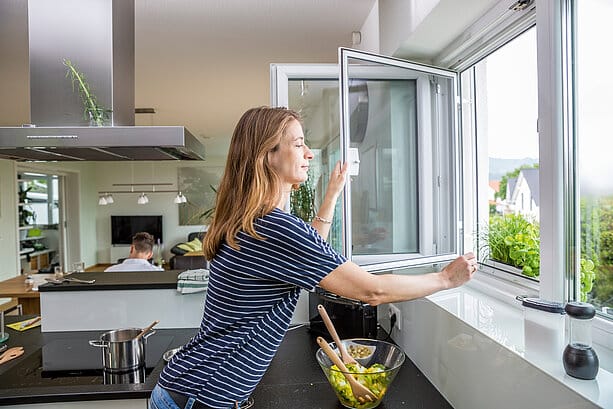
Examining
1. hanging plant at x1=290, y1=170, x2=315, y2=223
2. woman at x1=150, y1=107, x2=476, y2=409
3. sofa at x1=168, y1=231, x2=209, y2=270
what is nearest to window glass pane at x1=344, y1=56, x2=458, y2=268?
hanging plant at x1=290, y1=170, x2=315, y2=223

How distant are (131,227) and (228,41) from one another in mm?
7359

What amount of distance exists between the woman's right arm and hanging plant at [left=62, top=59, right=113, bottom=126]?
1.57 metres

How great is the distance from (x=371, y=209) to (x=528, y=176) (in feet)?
2.06

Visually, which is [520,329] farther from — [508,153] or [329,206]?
[508,153]

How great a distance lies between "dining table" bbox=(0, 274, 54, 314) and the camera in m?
4.21

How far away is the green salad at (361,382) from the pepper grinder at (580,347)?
0.60m

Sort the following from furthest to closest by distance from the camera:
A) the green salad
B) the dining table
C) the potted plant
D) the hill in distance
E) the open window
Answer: the potted plant
the dining table
the open window
the hill in distance
the green salad

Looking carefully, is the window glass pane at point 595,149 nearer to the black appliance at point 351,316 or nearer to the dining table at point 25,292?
the black appliance at point 351,316

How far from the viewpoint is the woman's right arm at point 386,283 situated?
3.46ft

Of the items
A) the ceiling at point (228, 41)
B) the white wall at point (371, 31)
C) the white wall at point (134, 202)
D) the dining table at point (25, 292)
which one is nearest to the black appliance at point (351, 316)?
the white wall at point (371, 31)

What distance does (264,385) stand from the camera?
167 centimetres

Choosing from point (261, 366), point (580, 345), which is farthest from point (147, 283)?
point (580, 345)

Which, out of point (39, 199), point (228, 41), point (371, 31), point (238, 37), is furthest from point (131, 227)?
point (371, 31)

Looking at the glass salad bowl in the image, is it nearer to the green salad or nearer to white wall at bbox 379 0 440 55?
the green salad
